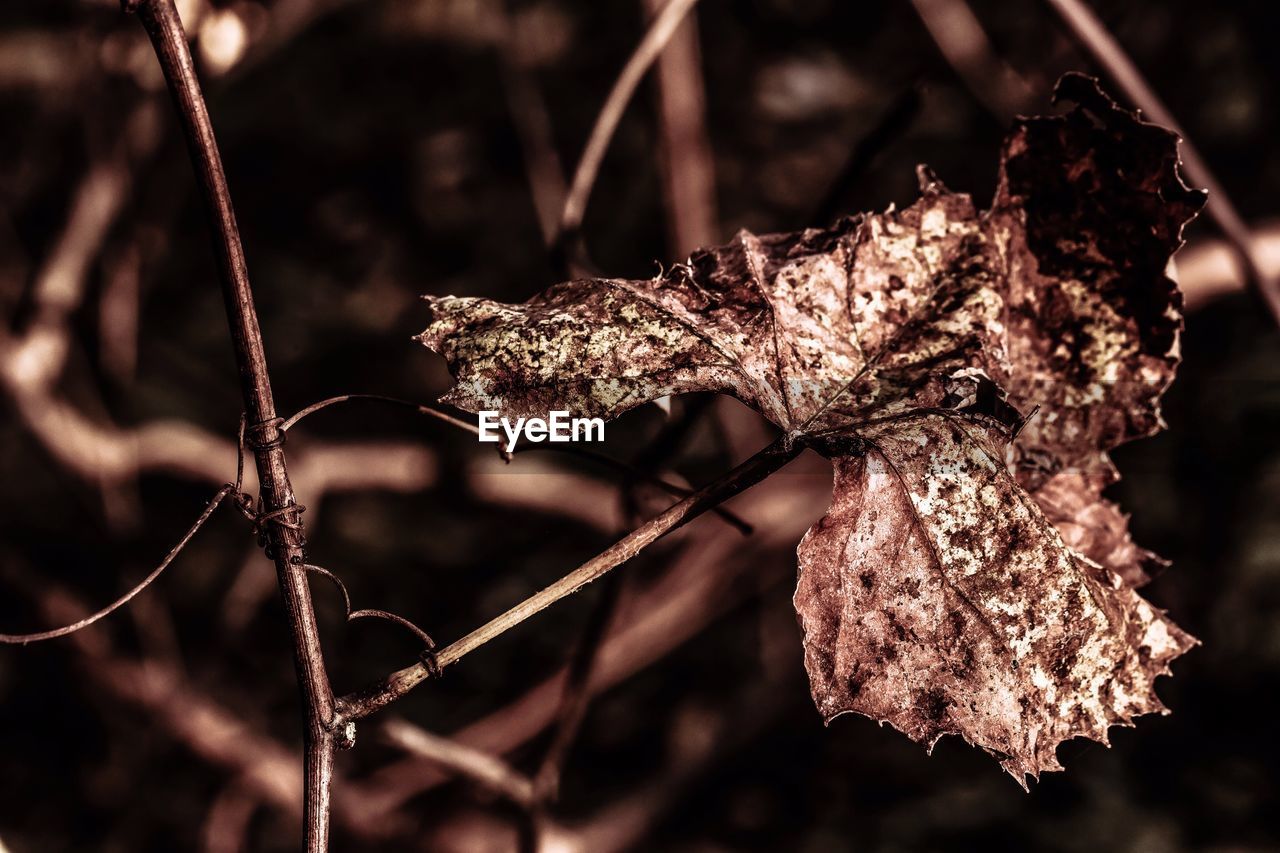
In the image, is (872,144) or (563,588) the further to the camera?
(872,144)

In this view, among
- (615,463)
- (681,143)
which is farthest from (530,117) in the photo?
(615,463)

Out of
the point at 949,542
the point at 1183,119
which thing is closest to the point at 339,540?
the point at 949,542

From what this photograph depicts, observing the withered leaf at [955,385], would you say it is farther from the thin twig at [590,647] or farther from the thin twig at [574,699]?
the thin twig at [574,699]

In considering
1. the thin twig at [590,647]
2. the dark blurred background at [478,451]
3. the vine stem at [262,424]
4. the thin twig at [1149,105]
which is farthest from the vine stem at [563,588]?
the dark blurred background at [478,451]

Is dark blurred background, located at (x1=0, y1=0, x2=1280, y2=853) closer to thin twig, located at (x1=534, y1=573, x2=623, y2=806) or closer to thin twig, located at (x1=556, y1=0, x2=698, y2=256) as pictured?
thin twig, located at (x1=534, y1=573, x2=623, y2=806)

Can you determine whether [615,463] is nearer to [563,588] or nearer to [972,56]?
[563,588]

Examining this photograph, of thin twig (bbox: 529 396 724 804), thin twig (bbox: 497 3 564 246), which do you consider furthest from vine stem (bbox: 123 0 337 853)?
thin twig (bbox: 497 3 564 246)
